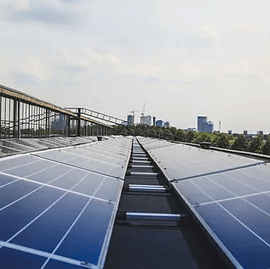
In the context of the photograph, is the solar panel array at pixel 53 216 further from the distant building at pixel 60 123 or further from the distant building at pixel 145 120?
the distant building at pixel 145 120

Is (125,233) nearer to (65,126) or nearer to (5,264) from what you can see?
(5,264)

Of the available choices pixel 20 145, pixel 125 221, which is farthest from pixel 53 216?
pixel 20 145

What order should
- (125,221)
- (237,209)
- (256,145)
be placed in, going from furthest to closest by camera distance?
(256,145), (125,221), (237,209)

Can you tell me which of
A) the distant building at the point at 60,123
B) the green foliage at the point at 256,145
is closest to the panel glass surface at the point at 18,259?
the distant building at the point at 60,123

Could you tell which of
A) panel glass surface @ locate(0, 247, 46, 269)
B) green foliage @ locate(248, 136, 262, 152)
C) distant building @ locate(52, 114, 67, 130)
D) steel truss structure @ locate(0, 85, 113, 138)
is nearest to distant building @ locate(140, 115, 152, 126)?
green foliage @ locate(248, 136, 262, 152)

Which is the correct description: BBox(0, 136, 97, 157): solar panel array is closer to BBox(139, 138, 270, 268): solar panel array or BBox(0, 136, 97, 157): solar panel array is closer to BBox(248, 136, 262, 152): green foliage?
BBox(139, 138, 270, 268): solar panel array

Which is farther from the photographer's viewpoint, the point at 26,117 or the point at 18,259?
the point at 26,117

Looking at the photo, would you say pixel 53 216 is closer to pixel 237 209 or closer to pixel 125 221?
pixel 125 221
